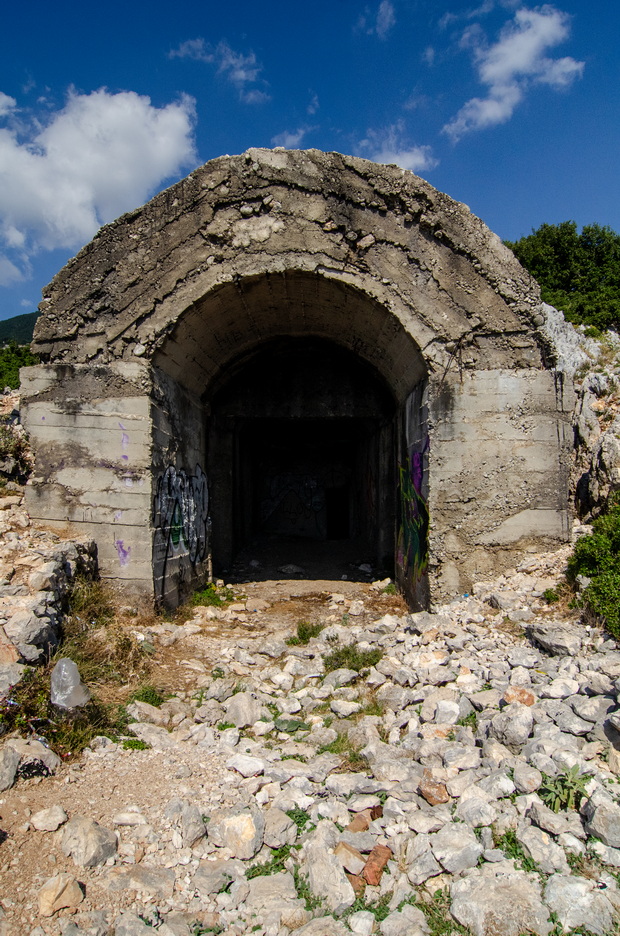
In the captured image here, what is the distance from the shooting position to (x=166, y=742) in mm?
4363

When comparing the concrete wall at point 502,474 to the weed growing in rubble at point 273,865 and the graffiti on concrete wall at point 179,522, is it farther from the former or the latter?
the weed growing in rubble at point 273,865

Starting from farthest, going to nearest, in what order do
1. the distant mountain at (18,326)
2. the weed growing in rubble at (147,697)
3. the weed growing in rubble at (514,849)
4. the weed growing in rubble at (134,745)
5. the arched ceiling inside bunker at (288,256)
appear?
the distant mountain at (18,326), the arched ceiling inside bunker at (288,256), the weed growing in rubble at (147,697), the weed growing in rubble at (134,745), the weed growing in rubble at (514,849)

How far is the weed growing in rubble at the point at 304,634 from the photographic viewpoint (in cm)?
687

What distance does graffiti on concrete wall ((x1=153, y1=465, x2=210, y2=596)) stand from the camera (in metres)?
7.36

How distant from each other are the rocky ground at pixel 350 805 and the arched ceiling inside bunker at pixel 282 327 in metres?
4.11

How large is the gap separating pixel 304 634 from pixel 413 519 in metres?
2.30

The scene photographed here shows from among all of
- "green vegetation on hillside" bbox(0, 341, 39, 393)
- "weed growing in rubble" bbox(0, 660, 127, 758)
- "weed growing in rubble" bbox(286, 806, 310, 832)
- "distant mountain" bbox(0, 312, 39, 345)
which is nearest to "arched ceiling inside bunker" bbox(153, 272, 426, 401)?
"weed growing in rubble" bbox(0, 660, 127, 758)

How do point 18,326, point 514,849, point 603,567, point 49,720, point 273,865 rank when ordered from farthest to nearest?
point 18,326 → point 603,567 → point 49,720 → point 273,865 → point 514,849

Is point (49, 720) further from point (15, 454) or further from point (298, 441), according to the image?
point (298, 441)

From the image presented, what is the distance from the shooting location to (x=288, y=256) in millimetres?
7277

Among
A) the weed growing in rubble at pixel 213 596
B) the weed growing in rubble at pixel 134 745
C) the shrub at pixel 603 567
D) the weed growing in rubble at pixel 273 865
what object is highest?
the shrub at pixel 603 567

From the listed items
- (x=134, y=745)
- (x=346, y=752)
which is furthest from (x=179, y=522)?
(x=346, y=752)

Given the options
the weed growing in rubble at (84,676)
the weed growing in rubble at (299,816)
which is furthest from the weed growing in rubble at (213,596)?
the weed growing in rubble at (299,816)

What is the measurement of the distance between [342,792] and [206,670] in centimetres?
273
